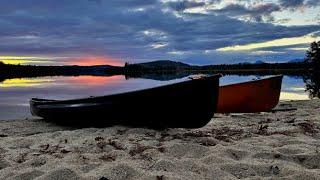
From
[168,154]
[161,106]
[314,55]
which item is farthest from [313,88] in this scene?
[314,55]

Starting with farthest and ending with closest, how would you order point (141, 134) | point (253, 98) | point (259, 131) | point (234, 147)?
1. point (253, 98)
2. point (259, 131)
3. point (141, 134)
4. point (234, 147)

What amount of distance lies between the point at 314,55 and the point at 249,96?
92659 mm

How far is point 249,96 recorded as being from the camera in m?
14.5

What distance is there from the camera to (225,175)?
5.55 metres

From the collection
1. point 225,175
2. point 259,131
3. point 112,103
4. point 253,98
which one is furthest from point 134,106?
point 253,98

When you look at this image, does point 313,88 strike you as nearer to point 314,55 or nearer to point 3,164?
point 3,164

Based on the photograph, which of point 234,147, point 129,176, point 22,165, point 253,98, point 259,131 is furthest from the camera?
point 253,98

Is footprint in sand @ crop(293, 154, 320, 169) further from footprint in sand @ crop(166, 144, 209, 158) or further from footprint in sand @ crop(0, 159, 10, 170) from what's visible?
footprint in sand @ crop(0, 159, 10, 170)

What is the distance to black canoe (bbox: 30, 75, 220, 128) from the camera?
27.4 feet

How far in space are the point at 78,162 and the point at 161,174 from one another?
1.39m

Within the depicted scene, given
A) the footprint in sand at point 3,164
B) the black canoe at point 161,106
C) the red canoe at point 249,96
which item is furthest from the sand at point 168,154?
the red canoe at point 249,96

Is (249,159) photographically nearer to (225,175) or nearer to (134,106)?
(225,175)

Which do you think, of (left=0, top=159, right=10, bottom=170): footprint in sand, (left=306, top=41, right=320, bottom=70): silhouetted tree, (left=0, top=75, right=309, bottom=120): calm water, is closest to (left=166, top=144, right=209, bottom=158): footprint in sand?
(left=0, top=159, right=10, bottom=170): footprint in sand

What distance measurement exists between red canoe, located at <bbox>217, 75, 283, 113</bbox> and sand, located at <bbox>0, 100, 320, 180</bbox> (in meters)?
4.64
